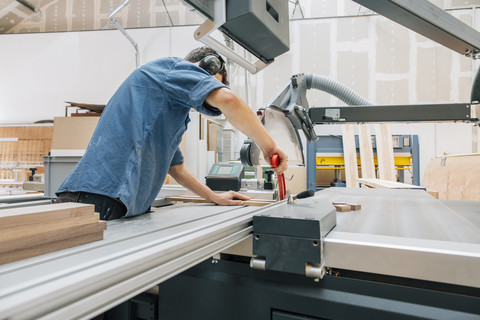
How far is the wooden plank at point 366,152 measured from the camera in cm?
359

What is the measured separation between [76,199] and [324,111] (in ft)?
3.66

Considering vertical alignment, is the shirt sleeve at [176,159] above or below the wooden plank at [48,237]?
above

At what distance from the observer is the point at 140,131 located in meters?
0.88

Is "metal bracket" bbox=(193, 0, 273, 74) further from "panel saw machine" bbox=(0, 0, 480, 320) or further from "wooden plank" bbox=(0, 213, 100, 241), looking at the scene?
"wooden plank" bbox=(0, 213, 100, 241)

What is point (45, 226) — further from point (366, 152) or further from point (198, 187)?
point (366, 152)

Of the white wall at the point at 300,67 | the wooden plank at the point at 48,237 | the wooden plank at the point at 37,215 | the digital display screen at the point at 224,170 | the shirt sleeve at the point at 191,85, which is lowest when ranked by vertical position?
the wooden plank at the point at 48,237

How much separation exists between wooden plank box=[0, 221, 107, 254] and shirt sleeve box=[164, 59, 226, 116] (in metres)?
0.47

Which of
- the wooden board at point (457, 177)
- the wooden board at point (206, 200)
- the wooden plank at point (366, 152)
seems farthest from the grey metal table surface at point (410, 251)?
the wooden plank at point (366, 152)

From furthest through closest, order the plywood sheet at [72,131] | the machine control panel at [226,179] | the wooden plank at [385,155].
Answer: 1. the wooden plank at [385,155]
2. the plywood sheet at [72,131]
3. the machine control panel at [226,179]

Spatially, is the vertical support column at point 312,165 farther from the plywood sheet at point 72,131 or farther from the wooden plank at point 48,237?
the wooden plank at point 48,237

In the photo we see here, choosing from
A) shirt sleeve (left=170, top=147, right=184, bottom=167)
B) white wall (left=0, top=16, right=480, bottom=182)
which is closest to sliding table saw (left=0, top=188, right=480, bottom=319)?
shirt sleeve (left=170, top=147, right=184, bottom=167)

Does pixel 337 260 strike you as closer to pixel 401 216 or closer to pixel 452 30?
pixel 401 216

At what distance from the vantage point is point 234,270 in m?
0.66

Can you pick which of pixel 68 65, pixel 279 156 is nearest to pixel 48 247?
pixel 279 156
